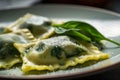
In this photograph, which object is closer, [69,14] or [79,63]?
[79,63]

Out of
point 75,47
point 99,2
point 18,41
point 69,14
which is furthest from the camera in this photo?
point 99,2

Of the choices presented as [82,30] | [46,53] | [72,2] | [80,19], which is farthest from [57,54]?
[72,2]

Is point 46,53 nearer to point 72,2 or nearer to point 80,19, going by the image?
point 80,19

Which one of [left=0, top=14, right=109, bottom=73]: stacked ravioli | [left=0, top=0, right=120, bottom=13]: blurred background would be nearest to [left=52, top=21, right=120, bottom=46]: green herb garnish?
[left=0, top=14, right=109, bottom=73]: stacked ravioli

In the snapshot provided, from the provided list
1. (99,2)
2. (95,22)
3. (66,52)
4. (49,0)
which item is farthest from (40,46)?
(49,0)

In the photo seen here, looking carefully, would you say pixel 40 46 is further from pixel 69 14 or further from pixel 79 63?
pixel 69 14

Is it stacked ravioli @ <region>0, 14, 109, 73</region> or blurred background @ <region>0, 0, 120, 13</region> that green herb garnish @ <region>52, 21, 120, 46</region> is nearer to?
stacked ravioli @ <region>0, 14, 109, 73</region>
